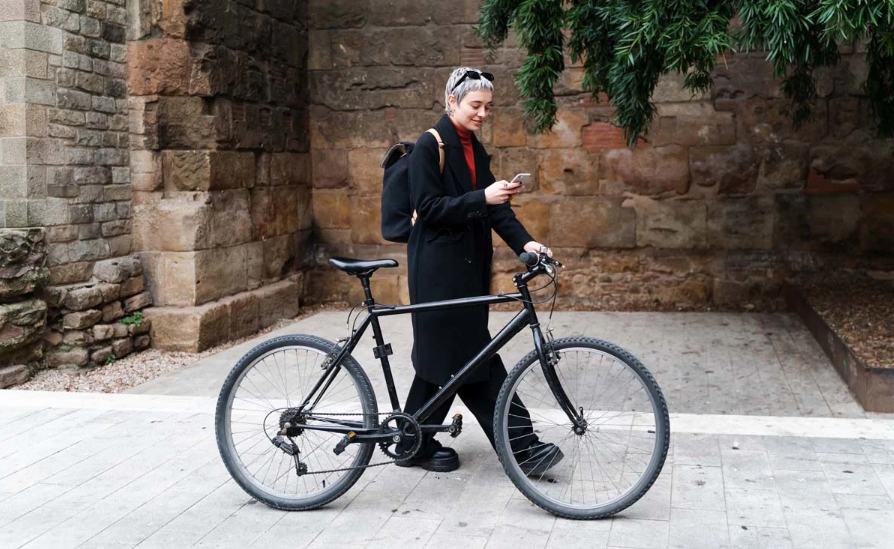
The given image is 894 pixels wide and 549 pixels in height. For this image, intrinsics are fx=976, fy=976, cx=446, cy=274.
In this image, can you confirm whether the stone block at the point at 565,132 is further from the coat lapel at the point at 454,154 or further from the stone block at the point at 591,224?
the coat lapel at the point at 454,154

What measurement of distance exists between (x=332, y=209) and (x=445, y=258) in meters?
5.81

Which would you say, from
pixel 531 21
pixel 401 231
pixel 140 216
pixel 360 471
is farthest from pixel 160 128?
pixel 360 471

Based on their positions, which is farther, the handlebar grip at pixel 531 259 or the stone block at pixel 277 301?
the stone block at pixel 277 301

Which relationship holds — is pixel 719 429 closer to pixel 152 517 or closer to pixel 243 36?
pixel 152 517

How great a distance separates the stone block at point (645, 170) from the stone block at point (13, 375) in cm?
522

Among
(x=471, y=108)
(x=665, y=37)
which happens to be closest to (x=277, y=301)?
(x=665, y=37)

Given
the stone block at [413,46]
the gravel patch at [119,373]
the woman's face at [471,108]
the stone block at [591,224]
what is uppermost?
the stone block at [413,46]

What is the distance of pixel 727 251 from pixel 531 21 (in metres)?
3.81

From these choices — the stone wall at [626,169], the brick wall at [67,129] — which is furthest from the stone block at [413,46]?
the brick wall at [67,129]

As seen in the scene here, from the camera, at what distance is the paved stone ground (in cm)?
351

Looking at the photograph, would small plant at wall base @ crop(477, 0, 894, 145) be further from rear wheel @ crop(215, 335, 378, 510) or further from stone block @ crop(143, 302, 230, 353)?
stone block @ crop(143, 302, 230, 353)

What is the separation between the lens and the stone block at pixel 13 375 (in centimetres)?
621

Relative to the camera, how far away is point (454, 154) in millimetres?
4074

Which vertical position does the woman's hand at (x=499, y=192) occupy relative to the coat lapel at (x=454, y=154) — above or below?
below
